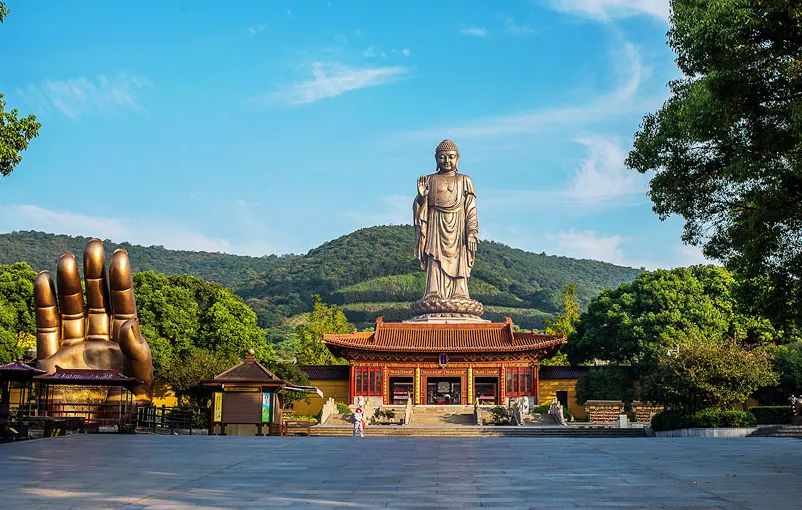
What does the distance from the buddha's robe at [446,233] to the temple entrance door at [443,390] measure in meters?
5.06

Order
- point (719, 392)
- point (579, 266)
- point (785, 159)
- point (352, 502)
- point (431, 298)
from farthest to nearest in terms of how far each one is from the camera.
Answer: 1. point (579, 266)
2. point (431, 298)
3. point (719, 392)
4. point (785, 159)
5. point (352, 502)

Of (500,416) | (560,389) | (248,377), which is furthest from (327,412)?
(560,389)

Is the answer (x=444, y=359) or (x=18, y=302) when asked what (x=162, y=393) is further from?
(x=444, y=359)

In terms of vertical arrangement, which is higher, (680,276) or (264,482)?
(680,276)

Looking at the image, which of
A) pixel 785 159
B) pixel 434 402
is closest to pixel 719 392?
pixel 785 159

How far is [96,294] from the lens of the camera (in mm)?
33094

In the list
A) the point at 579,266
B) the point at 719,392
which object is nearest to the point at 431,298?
the point at 719,392

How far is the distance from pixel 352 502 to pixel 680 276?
142ft

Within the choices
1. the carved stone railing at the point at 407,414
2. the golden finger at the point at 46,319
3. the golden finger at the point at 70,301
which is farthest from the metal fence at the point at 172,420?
the carved stone railing at the point at 407,414

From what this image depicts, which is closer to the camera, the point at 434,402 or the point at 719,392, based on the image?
the point at 719,392

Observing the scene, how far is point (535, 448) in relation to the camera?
60.1ft

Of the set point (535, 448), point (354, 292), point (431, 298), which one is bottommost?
point (535, 448)

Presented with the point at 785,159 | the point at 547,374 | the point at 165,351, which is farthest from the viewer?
the point at 547,374

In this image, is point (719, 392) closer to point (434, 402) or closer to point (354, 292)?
point (434, 402)
